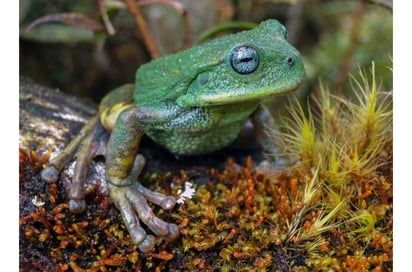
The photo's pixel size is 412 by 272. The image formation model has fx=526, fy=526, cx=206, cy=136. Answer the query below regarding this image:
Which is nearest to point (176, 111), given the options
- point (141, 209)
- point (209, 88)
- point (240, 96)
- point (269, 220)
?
point (209, 88)

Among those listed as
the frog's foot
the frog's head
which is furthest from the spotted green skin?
the frog's foot

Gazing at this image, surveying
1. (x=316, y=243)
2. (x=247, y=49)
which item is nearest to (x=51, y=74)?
(x=247, y=49)

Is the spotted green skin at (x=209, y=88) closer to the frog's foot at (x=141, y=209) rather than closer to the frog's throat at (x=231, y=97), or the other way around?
the frog's throat at (x=231, y=97)

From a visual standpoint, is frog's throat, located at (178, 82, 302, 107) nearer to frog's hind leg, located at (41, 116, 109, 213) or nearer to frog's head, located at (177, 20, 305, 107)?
frog's head, located at (177, 20, 305, 107)

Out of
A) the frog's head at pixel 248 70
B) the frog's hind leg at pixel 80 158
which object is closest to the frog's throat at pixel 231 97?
the frog's head at pixel 248 70

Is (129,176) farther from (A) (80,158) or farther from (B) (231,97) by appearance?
(B) (231,97)

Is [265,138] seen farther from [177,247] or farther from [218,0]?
[218,0]
